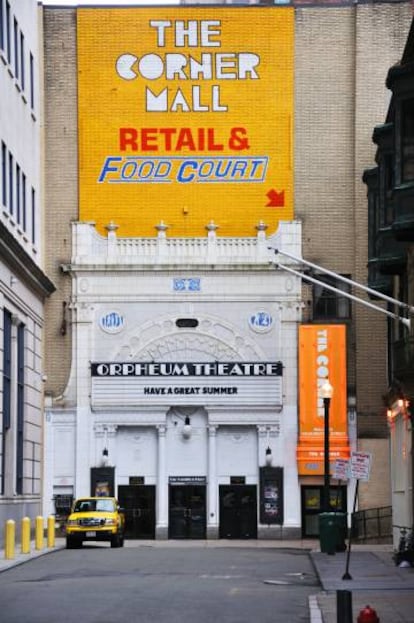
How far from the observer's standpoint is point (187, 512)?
57875 millimetres

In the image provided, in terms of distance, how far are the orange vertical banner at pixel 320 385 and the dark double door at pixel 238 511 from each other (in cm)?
270

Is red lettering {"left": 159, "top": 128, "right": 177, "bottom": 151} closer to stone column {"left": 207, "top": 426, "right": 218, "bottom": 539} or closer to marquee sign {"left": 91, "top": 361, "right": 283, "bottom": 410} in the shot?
marquee sign {"left": 91, "top": 361, "right": 283, "bottom": 410}

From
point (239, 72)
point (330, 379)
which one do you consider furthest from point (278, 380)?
point (239, 72)

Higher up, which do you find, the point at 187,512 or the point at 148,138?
the point at 148,138

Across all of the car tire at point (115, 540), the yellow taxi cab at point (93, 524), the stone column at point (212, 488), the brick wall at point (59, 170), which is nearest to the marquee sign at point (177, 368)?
the brick wall at point (59, 170)

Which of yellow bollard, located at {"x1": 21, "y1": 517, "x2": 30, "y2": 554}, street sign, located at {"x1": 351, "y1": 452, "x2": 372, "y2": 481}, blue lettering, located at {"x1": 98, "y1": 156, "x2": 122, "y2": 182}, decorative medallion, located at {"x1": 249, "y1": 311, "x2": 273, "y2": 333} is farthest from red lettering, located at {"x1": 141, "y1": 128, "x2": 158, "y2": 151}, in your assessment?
street sign, located at {"x1": 351, "y1": 452, "x2": 372, "y2": 481}

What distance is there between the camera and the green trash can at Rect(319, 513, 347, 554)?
145ft

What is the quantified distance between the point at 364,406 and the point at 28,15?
64.3ft

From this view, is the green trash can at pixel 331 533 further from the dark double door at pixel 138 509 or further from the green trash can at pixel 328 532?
the dark double door at pixel 138 509

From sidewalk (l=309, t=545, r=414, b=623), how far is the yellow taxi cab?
288 inches

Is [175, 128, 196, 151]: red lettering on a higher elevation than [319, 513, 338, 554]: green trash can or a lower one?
higher

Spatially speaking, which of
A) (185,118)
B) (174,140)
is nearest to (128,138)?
(174,140)

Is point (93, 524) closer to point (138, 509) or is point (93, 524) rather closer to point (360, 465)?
point (138, 509)

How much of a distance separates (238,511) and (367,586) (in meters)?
28.4
